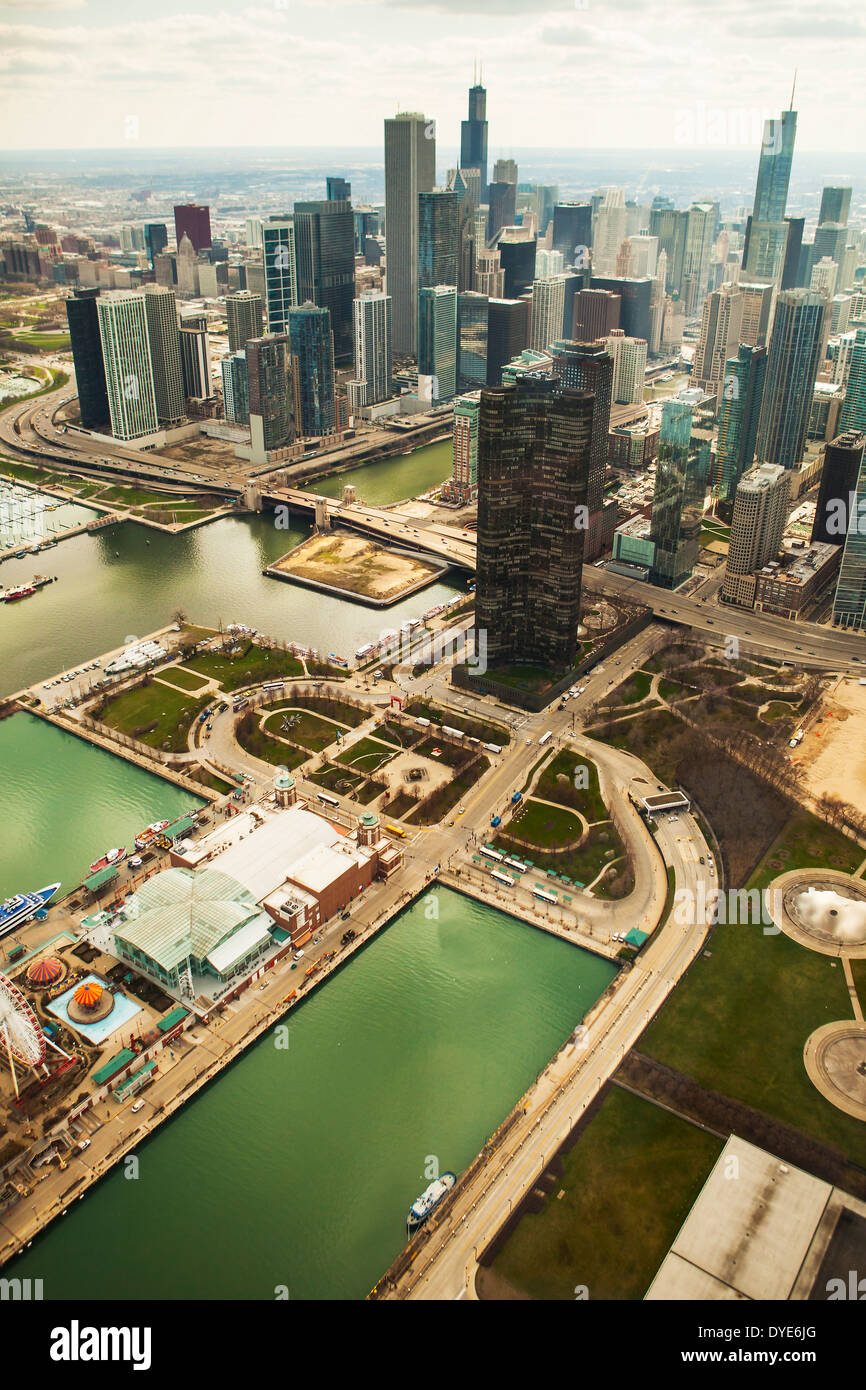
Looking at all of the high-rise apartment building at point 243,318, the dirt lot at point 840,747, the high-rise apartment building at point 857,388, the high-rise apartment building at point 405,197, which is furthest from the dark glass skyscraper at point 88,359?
the dirt lot at point 840,747

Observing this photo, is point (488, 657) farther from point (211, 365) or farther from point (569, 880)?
point (211, 365)

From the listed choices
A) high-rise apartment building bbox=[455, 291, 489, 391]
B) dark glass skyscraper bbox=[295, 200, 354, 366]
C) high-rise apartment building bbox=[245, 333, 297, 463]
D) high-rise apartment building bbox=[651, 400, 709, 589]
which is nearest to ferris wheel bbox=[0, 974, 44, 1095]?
high-rise apartment building bbox=[651, 400, 709, 589]

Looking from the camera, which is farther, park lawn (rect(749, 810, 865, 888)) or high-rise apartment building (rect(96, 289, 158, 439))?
high-rise apartment building (rect(96, 289, 158, 439))

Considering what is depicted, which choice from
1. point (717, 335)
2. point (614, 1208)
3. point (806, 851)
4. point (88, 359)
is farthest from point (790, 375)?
point (614, 1208)

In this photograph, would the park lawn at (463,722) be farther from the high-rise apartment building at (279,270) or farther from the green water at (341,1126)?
the high-rise apartment building at (279,270)

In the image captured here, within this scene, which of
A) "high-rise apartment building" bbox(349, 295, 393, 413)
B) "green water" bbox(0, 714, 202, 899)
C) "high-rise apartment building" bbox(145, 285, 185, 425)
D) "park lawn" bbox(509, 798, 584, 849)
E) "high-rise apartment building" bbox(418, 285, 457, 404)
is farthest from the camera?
"high-rise apartment building" bbox(418, 285, 457, 404)

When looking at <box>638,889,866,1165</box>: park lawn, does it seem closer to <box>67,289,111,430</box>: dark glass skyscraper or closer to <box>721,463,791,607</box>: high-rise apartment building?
<box>721,463,791,607</box>: high-rise apartment building
